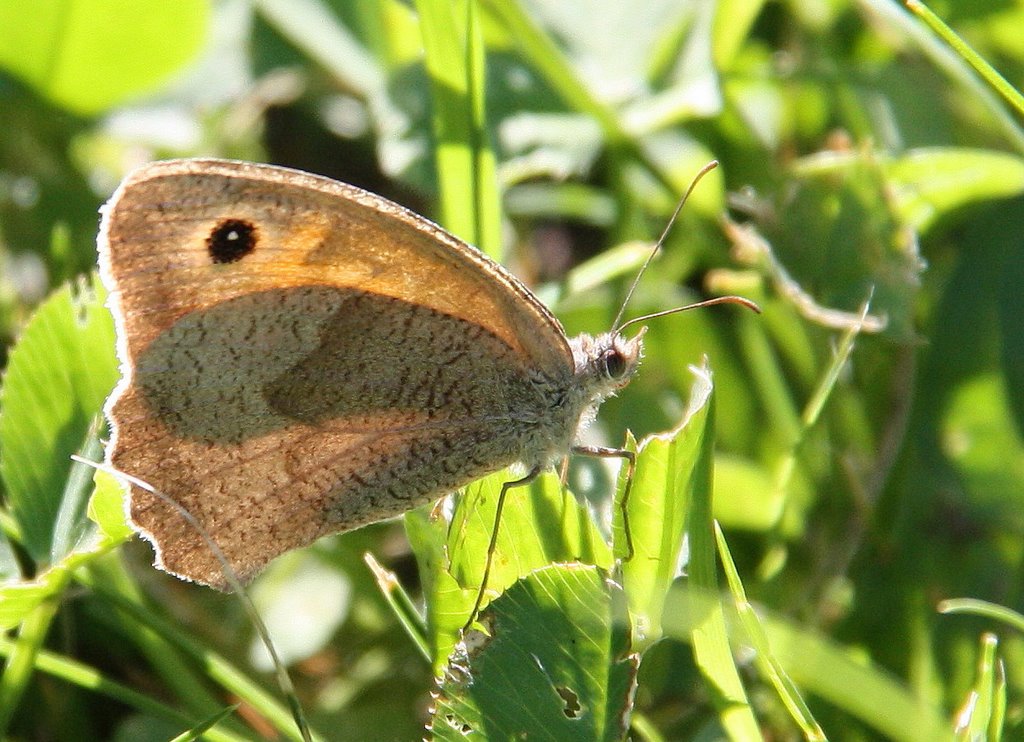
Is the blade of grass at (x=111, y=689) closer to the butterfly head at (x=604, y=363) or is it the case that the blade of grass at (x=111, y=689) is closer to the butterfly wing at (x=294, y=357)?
the butterfly wing at (x=294, y=357)

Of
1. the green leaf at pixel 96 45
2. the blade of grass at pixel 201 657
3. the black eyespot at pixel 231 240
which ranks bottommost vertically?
the blade of grass at pixel 201 657

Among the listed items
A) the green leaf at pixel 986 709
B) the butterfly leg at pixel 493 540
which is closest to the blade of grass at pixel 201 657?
the butterfly leg at pixel 493 540

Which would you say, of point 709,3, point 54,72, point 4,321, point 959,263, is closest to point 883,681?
point 959,263

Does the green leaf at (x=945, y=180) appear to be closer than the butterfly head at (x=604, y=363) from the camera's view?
No

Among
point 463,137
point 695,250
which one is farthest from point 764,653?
point 695,250

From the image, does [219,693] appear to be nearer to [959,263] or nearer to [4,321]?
[4,321]

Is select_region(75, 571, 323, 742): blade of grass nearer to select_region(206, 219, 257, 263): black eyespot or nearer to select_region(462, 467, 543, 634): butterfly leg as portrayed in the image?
select_region(462, 467, 543, 634): butterfly leg

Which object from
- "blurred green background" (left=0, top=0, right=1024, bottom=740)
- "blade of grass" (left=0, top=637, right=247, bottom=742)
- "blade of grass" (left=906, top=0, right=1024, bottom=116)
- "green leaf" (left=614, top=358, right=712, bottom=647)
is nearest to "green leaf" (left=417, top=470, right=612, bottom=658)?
"green leaf" (left=614, top=358, right=712, bottom=647)

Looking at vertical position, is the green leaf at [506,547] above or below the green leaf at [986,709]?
above

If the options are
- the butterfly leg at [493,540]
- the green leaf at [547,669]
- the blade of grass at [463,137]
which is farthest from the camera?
the blade of grass at [463,137]

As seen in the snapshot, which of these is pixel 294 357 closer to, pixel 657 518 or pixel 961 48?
pixel 657 518
